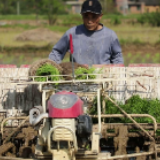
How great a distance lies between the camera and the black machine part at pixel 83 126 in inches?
220

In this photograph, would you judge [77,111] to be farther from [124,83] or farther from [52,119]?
[124,83]

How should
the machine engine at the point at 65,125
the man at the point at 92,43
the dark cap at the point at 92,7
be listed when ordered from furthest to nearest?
the man at the point at 92,43
the dark cap at the point at 92,7
the machine engine at the point at 65,125

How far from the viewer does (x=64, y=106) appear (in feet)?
18.3

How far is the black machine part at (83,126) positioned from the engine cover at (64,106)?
82 millimetres

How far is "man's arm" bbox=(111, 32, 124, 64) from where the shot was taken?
29.1 ft

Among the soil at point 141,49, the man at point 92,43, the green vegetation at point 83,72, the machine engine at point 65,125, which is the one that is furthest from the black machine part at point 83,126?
the soil at point 141,49

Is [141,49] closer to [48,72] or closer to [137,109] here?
[137,109]

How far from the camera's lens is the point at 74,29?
8.95 m

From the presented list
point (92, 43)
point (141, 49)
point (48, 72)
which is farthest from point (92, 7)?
point (141, 49)

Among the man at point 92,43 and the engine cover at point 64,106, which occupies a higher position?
the man at point 92,43

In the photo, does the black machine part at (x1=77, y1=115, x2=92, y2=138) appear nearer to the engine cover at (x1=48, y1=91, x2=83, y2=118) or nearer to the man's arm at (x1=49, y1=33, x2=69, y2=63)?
the engine cover at (x1=48, y1=91, x2=83, y2=118)

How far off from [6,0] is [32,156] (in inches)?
2619

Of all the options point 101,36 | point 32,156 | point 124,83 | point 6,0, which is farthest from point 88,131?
point 6,0

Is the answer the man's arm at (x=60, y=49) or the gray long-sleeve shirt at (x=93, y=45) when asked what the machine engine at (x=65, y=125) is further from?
the man's arm at (x=60, y=49)
